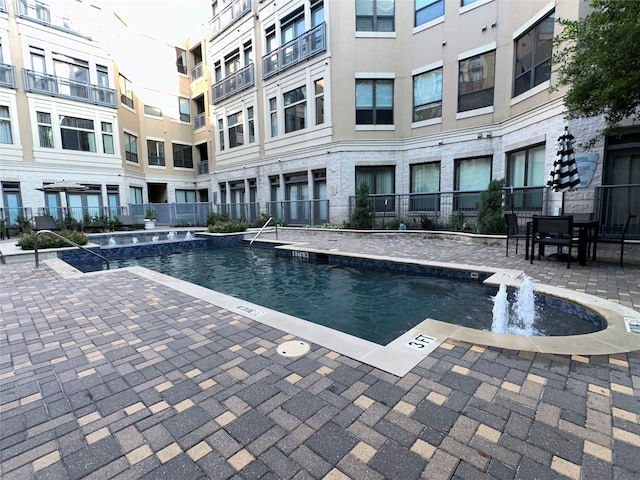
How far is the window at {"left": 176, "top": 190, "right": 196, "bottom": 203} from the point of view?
23.8 meters

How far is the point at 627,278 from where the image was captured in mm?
5074

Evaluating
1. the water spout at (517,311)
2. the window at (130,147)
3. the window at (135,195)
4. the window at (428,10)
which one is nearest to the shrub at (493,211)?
the water spout at (517,311)

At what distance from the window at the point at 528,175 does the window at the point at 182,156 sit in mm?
21111

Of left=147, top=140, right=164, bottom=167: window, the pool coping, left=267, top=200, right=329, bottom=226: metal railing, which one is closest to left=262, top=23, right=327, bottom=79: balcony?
left=267, top=200, right=329, bottom=226: metal railing

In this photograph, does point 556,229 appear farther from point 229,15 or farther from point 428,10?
point 229,15

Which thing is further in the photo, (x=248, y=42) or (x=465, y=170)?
(x=248, y=42)

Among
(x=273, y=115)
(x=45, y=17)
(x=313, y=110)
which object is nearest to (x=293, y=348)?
(x=313, y=110)

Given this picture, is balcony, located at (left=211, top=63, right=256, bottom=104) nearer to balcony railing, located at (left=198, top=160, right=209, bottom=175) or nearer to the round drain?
balcony railing, located at (left=198, top=160, right=209, bottom=175)

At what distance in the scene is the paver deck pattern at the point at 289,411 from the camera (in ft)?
5.42

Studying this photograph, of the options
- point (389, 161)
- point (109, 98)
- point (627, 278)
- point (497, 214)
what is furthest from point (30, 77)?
point (627, 278)

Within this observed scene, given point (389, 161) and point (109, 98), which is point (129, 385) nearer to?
point (389, 161)

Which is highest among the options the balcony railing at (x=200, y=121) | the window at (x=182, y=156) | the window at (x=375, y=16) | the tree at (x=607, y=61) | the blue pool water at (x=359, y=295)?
the window at (x=375, y=16)

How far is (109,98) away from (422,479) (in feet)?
77.6

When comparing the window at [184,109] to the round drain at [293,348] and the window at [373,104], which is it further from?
the round drain at [293,348]
